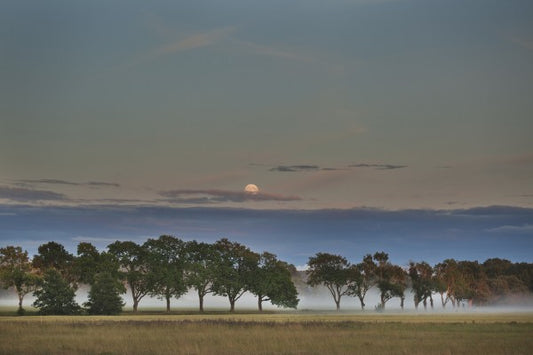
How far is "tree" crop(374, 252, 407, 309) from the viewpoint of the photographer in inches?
6388

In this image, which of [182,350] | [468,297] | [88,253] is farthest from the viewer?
[468,297]

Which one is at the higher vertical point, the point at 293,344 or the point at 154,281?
the point at 154,281

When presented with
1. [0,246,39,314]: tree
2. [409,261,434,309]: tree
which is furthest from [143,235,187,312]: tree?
[409,261,434,309]: tree

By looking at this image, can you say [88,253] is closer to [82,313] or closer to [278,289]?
[82,313]

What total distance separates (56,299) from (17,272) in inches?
690

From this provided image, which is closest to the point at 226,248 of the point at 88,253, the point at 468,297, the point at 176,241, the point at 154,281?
the point at 176,241

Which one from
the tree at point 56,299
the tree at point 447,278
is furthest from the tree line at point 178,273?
the tree at point 447,278

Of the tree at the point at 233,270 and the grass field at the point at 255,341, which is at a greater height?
the tree at the point at 233,270

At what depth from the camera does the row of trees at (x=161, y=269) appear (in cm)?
13075

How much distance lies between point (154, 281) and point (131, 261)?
633 cm

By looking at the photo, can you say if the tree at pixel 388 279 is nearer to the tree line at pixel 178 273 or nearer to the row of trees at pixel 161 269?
the tree line at pixel 178 273

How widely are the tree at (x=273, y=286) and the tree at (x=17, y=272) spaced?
45711 mm

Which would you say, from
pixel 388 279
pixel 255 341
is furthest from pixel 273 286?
pixel 255 341

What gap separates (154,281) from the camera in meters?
138
